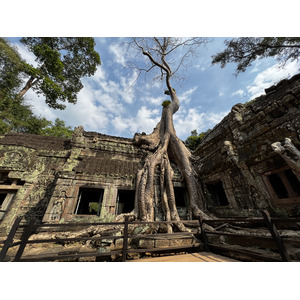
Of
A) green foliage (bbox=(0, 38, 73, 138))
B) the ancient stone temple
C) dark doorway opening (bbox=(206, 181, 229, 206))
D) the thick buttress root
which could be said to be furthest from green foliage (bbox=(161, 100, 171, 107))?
green foliage (bbox=(0, 38, 73, 138))

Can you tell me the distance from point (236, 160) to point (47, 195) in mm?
8151

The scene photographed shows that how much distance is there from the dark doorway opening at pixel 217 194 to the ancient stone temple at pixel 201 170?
0.05 m

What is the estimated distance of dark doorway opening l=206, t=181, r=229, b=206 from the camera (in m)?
6.28

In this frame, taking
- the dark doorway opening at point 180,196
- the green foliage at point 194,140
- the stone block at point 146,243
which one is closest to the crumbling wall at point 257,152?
the dark doorway opening at point 180,196

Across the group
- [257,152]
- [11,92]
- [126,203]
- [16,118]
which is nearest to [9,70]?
[11,92]

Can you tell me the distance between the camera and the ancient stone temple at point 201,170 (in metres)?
4.07

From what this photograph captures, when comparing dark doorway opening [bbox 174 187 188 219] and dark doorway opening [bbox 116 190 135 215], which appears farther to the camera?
dark doorway opening [bbox 116 190 135 215]

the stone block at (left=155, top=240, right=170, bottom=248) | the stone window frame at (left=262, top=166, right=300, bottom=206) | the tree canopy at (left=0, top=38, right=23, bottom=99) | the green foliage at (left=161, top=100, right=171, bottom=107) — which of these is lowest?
the stone block at (left=155, top=240, right=170, bottom=248)

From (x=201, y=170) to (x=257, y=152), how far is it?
2.72m

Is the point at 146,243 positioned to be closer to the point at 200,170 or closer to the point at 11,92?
the point at 200,170

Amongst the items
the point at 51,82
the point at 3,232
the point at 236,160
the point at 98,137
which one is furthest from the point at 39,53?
the point at 236,160

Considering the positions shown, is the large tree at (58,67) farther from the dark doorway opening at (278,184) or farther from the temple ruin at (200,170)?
the dark doorway opening at (278,184)

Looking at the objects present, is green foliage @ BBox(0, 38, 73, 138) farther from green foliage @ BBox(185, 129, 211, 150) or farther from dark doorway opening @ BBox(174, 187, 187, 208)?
green foliage @ BBox(185, 129, 211, 150)

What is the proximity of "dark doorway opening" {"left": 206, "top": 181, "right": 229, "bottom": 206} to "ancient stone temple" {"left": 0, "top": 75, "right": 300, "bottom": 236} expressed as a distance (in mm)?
47
